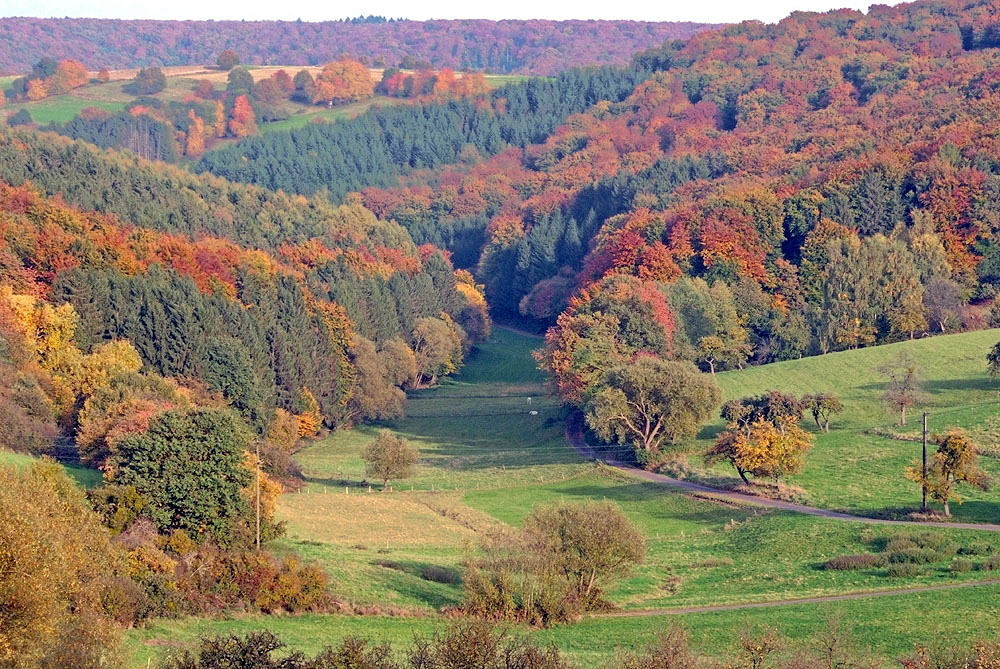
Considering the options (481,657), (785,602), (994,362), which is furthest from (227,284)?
(481,657)

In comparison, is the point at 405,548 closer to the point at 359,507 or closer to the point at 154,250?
the point at 359,507

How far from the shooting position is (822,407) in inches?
3324

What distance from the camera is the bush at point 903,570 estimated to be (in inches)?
2109

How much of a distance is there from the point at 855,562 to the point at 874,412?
32917mm

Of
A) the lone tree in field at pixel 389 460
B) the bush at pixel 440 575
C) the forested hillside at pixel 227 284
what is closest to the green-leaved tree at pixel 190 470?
the bush at pixel 440 575

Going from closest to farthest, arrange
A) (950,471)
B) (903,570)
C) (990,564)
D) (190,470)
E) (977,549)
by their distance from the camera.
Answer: (990,564), (903,570), (977,549), (190,470), (950,471)

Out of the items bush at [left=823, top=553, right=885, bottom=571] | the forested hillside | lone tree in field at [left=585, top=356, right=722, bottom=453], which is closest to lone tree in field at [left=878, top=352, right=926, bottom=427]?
lone tree in field at [left=585, top=356, right=722, bottom=453]

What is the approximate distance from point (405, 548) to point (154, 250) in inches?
2406

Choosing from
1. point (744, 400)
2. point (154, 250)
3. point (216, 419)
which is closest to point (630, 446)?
point (744, 400)

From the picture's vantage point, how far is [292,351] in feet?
357

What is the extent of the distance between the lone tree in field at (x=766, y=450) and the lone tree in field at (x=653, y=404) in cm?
988

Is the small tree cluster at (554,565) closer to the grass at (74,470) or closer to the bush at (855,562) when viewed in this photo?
→ the bush at (855,562)

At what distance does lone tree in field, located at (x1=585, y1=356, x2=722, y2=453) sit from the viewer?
277 feet

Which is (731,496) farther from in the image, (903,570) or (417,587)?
(417,587)
